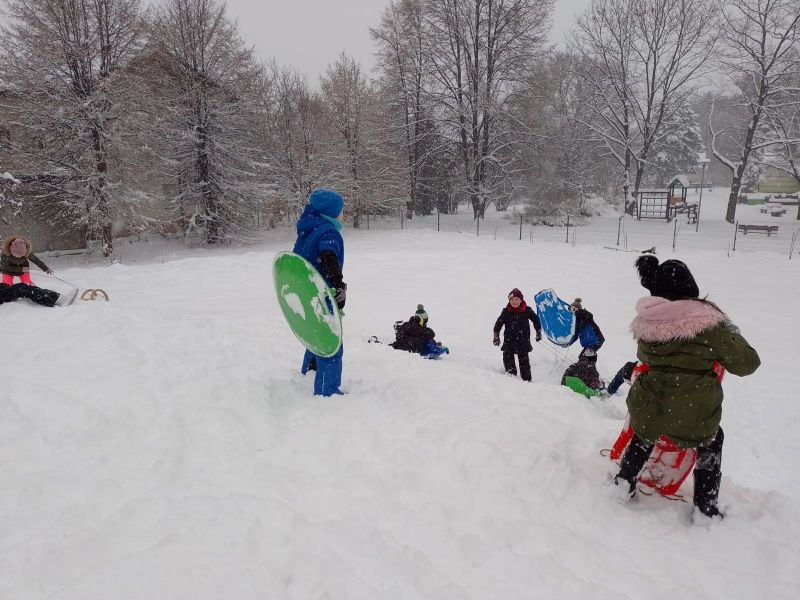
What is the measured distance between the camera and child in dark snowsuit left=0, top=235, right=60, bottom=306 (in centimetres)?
648

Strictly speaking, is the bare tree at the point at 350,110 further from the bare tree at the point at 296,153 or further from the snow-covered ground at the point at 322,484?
the snow-covered ground at the point at 322,484

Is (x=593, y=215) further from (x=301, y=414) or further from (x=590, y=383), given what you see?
(x=301, y=414)

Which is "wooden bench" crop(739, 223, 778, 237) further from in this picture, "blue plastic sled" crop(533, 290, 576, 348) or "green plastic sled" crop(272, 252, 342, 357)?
"green plastic sled" crop(272, 252, 342, 357)

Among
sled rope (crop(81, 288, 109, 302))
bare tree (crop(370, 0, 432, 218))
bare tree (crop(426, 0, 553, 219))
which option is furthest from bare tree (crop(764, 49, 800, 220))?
sled rope (crop(81, 288, 109, 302))

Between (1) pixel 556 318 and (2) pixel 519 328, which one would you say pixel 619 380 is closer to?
(2) pixel 519 328

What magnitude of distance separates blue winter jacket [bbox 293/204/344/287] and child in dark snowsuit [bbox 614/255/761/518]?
2.56 m

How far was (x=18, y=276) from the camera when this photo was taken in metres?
7.21

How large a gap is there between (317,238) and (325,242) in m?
0.12

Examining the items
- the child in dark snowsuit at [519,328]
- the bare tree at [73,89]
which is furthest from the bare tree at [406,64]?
the child in dark snowsuit at [519,328]

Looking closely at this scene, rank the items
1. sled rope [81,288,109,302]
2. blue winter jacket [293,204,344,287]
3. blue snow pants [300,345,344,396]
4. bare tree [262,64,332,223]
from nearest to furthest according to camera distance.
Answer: blue winter jacket [293,204,344,287]
blue snow pants [300,345,344,396]
sled rope [81,288,109,302]
bare tree [262,64,332,223]

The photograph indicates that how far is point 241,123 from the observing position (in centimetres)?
2319

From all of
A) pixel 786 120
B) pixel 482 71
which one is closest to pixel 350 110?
pixel 482 71

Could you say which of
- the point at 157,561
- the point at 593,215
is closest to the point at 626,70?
the point at 593,215

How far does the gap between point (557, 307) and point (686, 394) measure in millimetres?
6167
